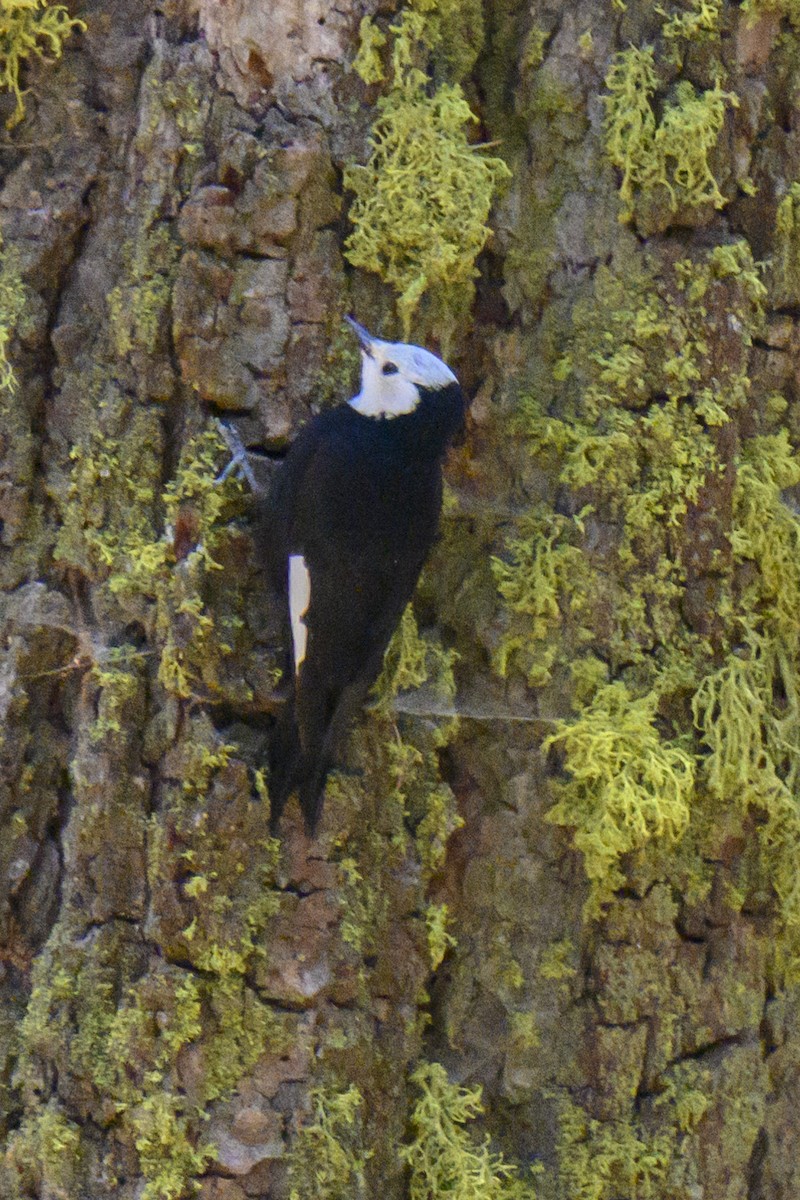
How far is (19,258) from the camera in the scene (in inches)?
83.2

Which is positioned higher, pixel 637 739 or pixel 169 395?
pixel 169 395

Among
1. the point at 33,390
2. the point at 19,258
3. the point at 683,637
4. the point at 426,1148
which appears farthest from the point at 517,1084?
the point at 19,258

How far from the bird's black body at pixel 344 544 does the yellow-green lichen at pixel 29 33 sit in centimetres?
80

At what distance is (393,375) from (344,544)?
0.29 metres

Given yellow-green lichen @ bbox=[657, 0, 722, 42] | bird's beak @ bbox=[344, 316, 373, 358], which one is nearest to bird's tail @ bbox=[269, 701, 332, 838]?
bird's beak @ bbox=[344, 316, 373, 358]

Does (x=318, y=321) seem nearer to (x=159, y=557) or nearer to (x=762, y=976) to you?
(x=159, y=557)

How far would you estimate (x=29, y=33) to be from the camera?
84.2 inches

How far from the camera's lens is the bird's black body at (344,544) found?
1974 mm

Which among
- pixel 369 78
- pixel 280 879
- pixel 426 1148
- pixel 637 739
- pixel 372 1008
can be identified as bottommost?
pixel 426 1148

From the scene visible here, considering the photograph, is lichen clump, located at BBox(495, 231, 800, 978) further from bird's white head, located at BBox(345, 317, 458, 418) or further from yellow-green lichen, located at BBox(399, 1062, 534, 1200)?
yellow-green lichen, located at BBox(399, 1062, 534, 1200)

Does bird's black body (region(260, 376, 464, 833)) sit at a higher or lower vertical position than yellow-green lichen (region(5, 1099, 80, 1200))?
higher

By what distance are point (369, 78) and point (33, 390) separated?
764 millimetres

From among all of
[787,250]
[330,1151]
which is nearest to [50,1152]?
[330,1151]

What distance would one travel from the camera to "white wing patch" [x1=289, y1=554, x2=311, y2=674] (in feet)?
6.56
